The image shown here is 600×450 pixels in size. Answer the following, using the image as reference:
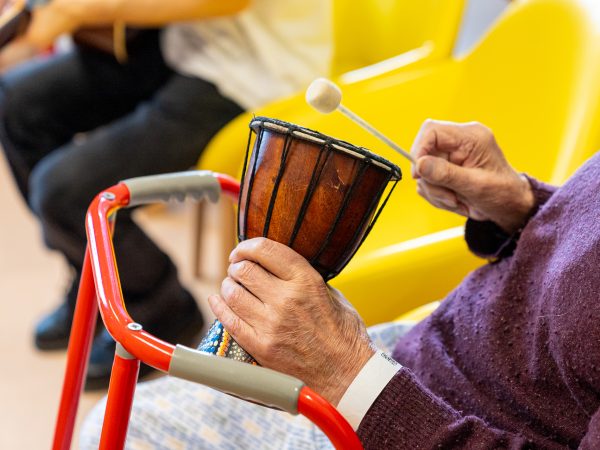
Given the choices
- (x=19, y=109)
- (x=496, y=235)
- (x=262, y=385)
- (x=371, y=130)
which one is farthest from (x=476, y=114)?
(x=19, y=109)

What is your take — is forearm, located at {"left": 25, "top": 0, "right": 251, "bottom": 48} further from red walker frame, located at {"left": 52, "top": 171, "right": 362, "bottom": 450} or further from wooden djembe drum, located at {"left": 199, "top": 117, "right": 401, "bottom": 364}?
wooden djembe drum, located at {"left": 199, "top": 117, "right": 401, "bottom": 364}

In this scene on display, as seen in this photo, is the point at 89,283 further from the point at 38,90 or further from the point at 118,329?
the point at 38,90

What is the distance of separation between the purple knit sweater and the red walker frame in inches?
4.0

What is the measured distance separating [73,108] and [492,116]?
1.01 metres

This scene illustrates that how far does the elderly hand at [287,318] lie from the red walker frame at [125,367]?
0.07 metres

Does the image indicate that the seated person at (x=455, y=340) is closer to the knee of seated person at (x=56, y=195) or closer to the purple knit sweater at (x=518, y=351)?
the purple knit sweater at (x=518, y=351)

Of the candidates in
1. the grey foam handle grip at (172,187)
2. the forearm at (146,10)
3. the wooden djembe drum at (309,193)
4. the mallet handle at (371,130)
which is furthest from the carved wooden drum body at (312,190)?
the forearm at (146,10)

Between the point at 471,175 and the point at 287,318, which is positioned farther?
the point at 471,175

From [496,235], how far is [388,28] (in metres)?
1.00

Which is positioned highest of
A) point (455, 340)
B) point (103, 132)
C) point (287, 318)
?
point (287, 318)

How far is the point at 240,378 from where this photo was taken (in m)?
0.55

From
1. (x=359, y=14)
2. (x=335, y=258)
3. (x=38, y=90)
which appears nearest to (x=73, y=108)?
(x=38, y=90)

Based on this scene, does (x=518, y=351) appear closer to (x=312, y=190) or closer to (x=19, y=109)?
(x=312, y=190)

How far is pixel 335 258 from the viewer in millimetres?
669
